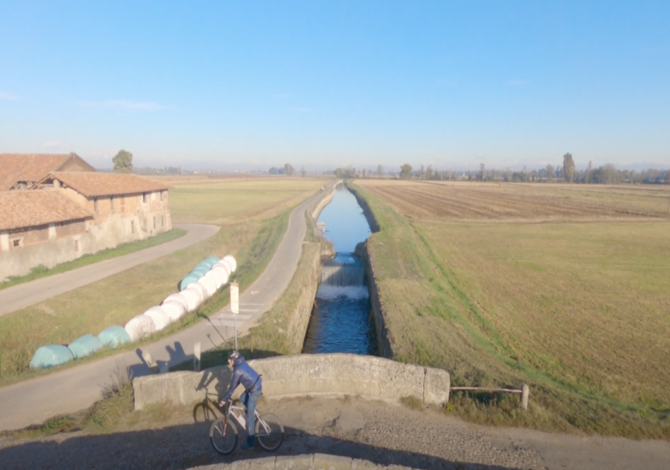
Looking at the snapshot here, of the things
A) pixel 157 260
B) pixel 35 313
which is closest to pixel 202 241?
pixel 157 260

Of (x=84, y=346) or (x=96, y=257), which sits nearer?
(x=84, y=346)

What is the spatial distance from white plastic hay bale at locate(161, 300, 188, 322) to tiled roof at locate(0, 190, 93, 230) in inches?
375

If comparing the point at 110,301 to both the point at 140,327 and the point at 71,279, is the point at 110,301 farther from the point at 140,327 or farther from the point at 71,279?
the point at 140,327

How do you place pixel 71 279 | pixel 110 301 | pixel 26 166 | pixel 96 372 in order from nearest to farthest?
pixel 96 372
pixel 110 301
pixel 71 279
pixel 26 166

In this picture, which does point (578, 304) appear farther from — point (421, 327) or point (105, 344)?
point (105, 344)

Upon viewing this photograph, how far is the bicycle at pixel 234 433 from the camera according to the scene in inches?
303

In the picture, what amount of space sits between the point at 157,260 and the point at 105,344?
13.4 m

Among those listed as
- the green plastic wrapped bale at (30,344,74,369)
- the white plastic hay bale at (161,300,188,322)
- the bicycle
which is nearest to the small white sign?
the bicycle

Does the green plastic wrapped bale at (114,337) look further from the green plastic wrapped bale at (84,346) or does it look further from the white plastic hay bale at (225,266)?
the white plastic hay bale at (225,266)

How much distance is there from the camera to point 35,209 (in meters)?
23.8

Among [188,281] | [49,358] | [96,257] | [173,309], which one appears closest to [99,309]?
[188,281]

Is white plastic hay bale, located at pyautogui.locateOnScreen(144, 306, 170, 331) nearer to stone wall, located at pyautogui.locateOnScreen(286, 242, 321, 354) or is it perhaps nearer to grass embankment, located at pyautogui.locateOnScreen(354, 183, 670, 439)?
stone wall, located at pyautogui.locateOnScreen(286, 242, 321, 354)

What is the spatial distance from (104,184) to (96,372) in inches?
918

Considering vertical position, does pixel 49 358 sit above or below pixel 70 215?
below
